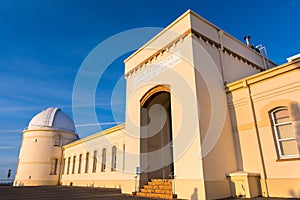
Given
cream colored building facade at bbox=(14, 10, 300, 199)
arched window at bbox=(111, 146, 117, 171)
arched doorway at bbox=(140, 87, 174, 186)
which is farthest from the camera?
arched window at bbox=(111, 146, 117, 171)

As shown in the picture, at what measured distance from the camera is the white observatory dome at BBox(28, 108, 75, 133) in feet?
91.0

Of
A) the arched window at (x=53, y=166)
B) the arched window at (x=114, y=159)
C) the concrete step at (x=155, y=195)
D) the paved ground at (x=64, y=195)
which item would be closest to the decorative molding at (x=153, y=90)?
the concrete step at (x=155, y=195)

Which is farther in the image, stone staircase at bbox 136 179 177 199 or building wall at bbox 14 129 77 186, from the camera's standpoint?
building wall at bbox 14 129 77 186

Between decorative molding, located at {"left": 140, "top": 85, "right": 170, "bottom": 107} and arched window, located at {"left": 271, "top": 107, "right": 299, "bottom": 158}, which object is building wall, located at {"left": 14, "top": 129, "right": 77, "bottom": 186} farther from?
arched window, located at {"left": 271, "top": 107, "right": 299, "bottom": 158}

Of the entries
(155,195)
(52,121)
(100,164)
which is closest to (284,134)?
(155,195)

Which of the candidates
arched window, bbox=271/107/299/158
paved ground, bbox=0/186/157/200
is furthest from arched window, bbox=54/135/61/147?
arched window, bbox=271/107/299/158

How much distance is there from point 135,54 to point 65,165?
1920 centimetres

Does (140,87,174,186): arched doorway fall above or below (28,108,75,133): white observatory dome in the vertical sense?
below

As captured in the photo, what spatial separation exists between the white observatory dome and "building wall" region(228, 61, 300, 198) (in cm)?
2472

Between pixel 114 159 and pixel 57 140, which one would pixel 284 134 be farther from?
pixel 57 140

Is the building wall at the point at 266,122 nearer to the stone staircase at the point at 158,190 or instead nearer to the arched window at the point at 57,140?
the stone staircase at the point at 158,190

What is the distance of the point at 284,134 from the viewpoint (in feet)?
25.3

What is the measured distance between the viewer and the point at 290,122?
7543 millimetres

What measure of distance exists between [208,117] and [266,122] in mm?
2127
